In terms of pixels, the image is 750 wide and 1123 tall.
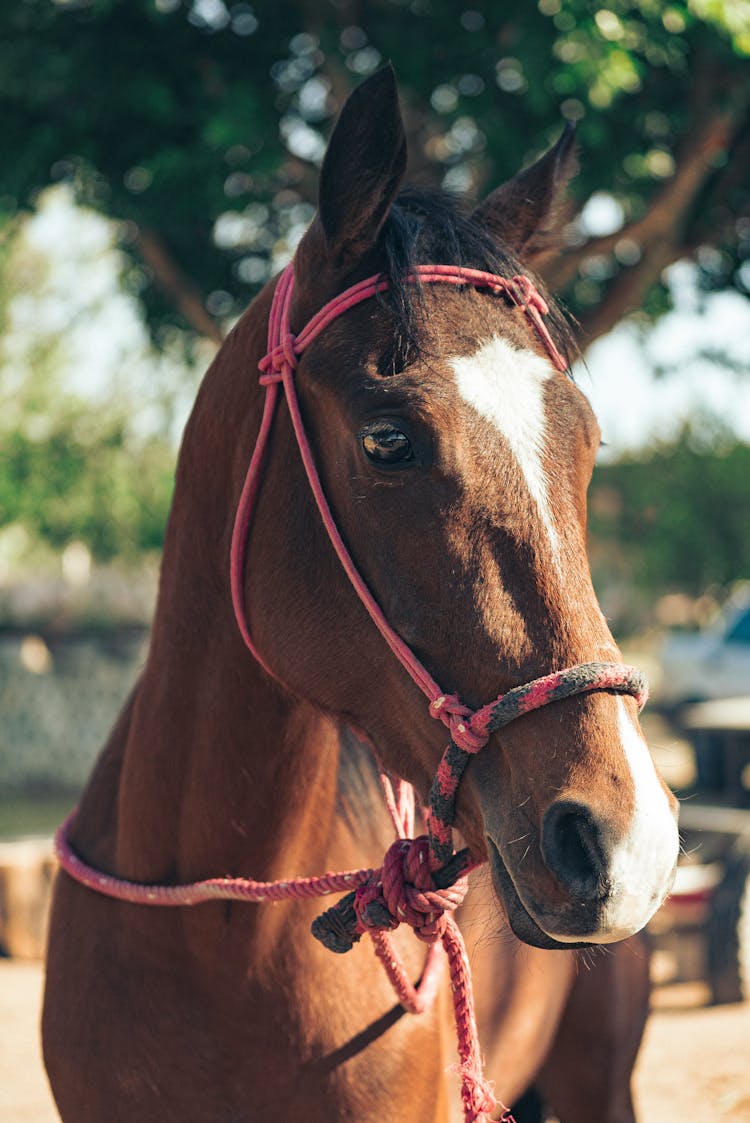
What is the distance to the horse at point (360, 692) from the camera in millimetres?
1327

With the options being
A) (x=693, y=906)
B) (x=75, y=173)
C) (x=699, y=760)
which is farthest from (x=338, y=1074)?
(x=699, y=760)

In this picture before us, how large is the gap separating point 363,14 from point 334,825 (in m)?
6.09

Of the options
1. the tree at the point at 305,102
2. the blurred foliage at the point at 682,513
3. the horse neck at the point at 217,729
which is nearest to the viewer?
the horse neck at the point at 217,729

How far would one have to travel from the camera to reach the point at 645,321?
920 cm

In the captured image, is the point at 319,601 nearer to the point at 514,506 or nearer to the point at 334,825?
the point at 514,506

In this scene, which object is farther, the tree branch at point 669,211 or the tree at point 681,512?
the tree at point 681,512

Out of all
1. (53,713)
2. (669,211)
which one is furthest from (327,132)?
(53,713)

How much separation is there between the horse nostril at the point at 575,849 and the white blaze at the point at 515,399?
331 mm

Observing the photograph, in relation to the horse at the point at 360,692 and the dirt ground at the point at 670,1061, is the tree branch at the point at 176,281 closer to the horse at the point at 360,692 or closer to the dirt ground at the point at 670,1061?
the dirt ground at the point at 670,1061

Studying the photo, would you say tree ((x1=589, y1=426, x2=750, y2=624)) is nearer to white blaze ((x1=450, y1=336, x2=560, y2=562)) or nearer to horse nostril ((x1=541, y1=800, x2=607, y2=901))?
white blaze ((x1=450, y1=336, x2=560, y2=562))

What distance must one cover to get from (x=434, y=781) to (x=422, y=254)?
80 cm

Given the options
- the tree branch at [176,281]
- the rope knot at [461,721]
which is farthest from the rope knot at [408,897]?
the tree branch at [176,281]

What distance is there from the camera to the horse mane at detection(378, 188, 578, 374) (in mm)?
1529

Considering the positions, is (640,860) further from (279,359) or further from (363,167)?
(363,167)
